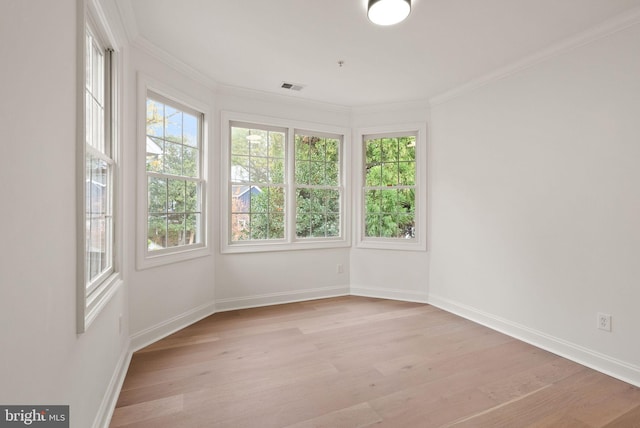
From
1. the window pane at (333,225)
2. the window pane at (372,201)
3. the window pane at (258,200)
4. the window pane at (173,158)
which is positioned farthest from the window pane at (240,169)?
the window pane at (372,201)

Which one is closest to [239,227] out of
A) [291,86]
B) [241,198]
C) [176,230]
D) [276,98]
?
[241,198]

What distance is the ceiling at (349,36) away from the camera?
2.26m

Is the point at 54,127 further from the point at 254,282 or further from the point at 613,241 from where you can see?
the point at 613,241

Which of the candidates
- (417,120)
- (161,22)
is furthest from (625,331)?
(161,22)

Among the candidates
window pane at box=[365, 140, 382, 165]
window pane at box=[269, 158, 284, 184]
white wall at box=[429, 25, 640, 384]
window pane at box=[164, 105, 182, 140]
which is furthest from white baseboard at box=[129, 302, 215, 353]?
white wall at box=[429, 25, 640, 384]

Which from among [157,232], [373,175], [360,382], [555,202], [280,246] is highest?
[373,175]

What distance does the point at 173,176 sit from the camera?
3145 mm

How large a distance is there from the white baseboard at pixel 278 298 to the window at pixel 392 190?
0.78m

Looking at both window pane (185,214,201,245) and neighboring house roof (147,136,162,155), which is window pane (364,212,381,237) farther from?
neighboring house roof (147,136,162,155)

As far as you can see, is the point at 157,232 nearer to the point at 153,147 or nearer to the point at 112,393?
the point at 153,147

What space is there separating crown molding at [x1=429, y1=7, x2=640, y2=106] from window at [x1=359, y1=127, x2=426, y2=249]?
0.85m

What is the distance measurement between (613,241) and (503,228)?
0.88 m

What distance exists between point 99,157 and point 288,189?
2443 millimetres

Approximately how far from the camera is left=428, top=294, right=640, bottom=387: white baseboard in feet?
7.64
